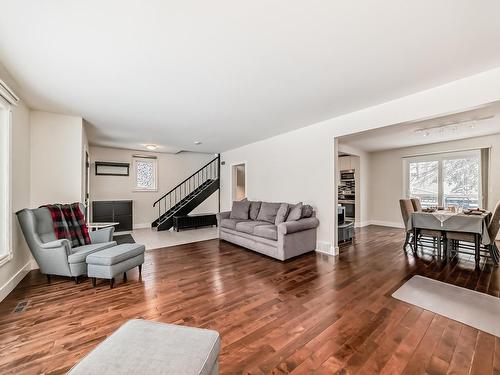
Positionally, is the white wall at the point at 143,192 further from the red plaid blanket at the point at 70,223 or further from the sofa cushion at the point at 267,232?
the sofa cushion at the point at 267,232

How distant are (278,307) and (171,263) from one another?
86.4 inches

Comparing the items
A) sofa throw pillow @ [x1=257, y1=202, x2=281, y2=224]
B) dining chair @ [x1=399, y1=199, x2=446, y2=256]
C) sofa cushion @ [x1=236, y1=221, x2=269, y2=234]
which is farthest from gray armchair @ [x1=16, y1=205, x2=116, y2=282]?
dining chair @ [x1=399, y1=199, x2=446, y2=256]

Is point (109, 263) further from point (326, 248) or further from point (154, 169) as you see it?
point (154, 169)

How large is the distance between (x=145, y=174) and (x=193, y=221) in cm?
240

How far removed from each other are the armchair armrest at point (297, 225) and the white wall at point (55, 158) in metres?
3.66

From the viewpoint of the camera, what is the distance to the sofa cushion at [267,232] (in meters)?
3.95

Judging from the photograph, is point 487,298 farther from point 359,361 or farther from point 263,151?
point 263,151

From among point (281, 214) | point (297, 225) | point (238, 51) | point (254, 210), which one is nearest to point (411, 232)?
point (297, 225)

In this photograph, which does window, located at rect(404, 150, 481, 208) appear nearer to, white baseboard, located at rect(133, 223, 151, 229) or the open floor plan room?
the open floor plan room

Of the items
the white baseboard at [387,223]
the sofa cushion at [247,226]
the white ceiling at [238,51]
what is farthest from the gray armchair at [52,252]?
the white baseboard at [387,223]

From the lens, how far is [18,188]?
3.12 m

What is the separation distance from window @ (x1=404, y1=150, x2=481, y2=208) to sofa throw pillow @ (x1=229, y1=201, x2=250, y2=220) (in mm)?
5160

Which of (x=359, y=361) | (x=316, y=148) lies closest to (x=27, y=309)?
(x=359, y=361)

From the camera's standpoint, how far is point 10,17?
169 centimetres
